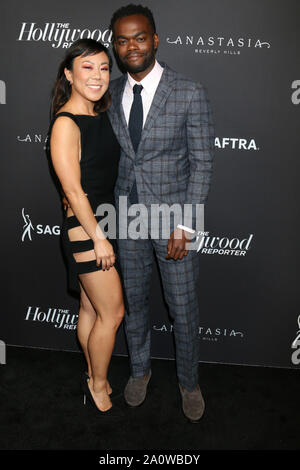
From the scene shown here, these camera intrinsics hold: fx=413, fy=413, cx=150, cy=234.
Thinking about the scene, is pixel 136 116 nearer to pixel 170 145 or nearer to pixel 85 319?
pixel 170 145

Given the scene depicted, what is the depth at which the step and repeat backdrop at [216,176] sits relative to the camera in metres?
2.25

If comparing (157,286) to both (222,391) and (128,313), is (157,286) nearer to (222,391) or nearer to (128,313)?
(128,313)

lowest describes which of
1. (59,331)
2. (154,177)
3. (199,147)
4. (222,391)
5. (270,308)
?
(222,391)

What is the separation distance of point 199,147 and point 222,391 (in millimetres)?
1532

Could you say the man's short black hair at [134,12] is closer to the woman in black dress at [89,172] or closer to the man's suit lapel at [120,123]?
the woman in black dress at [89,172]

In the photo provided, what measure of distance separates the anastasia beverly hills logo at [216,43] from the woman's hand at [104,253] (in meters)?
1.18

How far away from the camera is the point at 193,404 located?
2354 millimetres

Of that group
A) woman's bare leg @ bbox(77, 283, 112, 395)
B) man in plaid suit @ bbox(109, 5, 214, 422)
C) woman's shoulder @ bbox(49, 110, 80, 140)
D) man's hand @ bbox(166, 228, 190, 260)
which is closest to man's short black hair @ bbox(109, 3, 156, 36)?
man in plaid suit @ bbox(109, 5, 214, 422)

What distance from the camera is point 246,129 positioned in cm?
236

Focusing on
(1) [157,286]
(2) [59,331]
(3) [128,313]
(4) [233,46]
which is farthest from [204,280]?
(4) [233,46]

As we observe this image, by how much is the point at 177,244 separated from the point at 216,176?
0.61 m

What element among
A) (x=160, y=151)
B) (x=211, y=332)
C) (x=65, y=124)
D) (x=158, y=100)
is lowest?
(x=211, y=332)

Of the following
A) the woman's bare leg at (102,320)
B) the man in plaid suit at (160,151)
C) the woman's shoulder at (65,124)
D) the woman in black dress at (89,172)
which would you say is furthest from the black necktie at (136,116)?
the woman's bare leg at (102,320)

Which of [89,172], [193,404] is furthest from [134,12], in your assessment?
[193,404]
